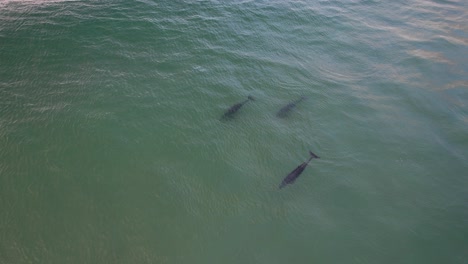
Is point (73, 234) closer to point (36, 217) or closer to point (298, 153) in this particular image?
point (36, 217)

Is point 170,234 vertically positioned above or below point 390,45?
below

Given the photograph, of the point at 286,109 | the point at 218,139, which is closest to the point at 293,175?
the point at 218,139

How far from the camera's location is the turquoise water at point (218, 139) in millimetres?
9695

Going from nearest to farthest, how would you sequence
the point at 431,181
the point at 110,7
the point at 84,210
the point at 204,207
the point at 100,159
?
the point at 84,210, the point at 204,207, the point at 100,159, the point at 431,181, the point at 110,7

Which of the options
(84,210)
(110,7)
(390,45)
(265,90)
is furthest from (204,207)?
(390,45)

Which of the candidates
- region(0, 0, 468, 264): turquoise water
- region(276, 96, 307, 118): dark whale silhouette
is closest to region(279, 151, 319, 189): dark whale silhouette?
region(0, 0, 468, 264): turquoise water

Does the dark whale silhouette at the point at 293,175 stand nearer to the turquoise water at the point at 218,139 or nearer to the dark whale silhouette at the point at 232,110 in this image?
the turquoise water at the point at 218,139

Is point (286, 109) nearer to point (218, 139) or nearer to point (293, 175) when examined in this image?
point (218, 139)

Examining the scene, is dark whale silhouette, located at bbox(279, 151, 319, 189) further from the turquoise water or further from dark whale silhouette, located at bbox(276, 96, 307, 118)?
dark whale silhouette, located at bbox(276, 96, 307, 118)

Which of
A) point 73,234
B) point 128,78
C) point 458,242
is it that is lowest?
point 73,234

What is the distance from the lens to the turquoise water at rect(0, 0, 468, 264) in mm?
9695

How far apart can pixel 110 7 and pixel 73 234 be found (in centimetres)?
1639

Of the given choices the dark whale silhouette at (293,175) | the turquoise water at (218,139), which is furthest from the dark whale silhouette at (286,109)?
the dark whale silhouette at (293,175)

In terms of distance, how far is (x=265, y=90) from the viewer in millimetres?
15805
